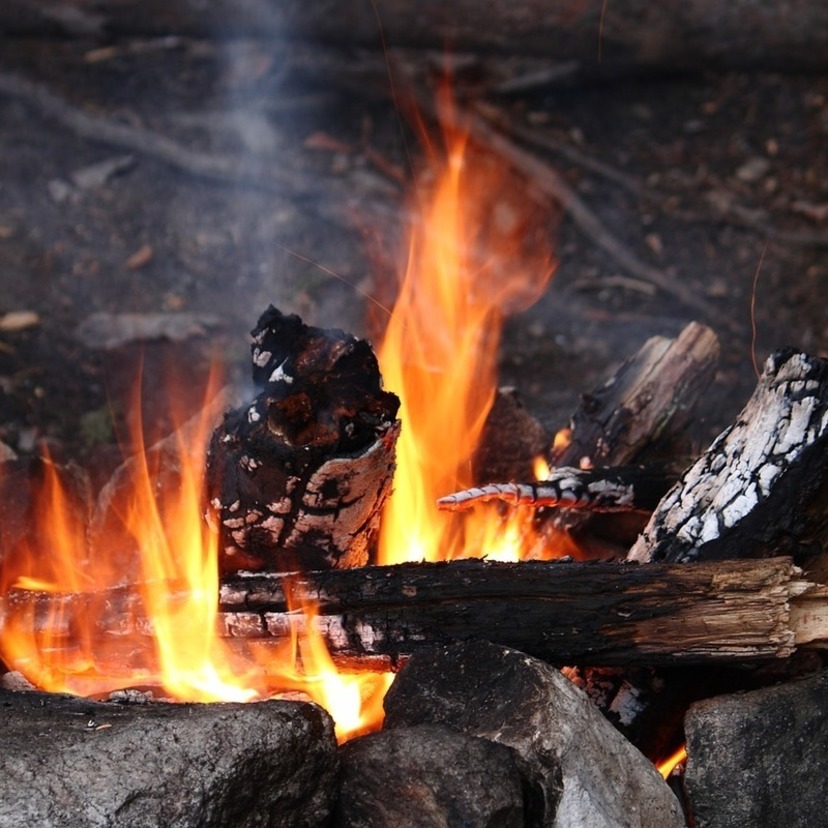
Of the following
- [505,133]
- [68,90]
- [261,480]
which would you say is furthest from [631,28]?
[261,480]

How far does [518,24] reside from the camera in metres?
6.33

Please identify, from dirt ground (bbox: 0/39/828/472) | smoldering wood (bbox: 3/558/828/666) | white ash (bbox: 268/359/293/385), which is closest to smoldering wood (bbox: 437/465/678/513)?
smoldering wood (bbox: 3/558/828/666)

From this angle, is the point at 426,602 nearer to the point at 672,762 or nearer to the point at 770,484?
the point at 672,762

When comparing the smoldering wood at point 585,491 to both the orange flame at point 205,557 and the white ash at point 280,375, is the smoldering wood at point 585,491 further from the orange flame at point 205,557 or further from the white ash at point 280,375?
the white ash at point 280,375

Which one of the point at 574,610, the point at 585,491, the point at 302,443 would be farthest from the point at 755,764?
the point at 302,443

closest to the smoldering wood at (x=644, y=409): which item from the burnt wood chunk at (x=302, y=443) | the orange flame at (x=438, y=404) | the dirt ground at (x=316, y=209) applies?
the orange flame at (x=438, y=404)

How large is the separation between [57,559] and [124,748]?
1.29 m

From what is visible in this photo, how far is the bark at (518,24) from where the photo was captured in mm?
6316

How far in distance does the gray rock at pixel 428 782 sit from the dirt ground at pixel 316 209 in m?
2.84

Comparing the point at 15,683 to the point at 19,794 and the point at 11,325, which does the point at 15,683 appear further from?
the point at 11,325

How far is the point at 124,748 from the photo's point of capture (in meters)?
2.14

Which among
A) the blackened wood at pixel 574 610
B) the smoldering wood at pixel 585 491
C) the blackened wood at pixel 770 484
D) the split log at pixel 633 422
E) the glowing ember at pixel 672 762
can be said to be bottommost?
the glowing ember at pixel 672 762

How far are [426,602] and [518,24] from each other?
4.56 meters

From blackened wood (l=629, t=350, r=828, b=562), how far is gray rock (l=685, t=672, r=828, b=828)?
1.43 feet
